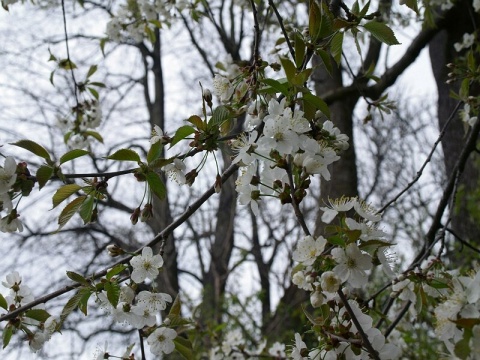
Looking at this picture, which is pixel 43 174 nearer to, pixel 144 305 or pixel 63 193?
pixel 63 193

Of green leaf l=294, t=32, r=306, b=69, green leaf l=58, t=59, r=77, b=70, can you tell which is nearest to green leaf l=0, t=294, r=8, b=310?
green leaf l=294, t=32, r=306, b=69

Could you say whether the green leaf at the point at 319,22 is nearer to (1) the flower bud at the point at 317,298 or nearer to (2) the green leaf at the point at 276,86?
(2) the green leaf at the point at 276,86

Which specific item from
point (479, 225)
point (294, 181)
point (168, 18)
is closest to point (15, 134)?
point (168, 18)

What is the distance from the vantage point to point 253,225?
6.18 m

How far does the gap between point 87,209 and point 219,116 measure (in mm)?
288

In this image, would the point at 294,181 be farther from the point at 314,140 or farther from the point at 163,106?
the point at 163,106

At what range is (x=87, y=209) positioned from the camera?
928 mm

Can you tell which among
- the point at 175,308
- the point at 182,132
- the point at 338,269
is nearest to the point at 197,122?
the point at 182,132

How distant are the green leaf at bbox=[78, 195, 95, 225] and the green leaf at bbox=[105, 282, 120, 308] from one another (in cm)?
14

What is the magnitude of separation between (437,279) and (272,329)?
11.7 ft

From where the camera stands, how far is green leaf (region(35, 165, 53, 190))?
2.78 feet

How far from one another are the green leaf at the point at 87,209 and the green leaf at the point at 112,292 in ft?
0.45

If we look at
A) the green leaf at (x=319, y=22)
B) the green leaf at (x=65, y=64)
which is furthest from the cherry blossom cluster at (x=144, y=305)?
the green leaf at (x=65, y=64)

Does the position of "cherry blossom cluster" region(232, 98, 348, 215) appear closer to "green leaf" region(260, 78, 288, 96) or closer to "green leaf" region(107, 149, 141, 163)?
"green leaf" region(260, 78, 288, 96)
